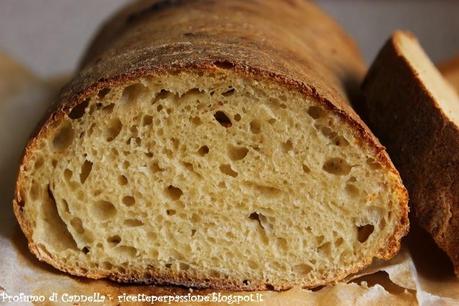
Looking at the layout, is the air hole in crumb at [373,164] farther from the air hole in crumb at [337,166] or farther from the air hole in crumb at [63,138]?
the air hole in crumb at [63,138]

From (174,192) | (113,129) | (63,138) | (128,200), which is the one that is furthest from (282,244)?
(63,138)

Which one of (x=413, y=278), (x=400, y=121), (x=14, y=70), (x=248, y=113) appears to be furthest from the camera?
(x=14, y=70)

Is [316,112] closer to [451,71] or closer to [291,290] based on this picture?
[291,290]

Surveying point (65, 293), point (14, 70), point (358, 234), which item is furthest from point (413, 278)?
point (14, 70)

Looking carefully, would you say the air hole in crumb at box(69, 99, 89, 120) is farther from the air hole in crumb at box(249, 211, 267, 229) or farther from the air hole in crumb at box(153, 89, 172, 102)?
the air hole in crumb at box(249, 211, 267, 229)

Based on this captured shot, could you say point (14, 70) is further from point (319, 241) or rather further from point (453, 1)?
point (453, 1)

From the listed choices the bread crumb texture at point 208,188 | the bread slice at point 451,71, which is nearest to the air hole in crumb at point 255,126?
the bread crumb texture at point 208,188
